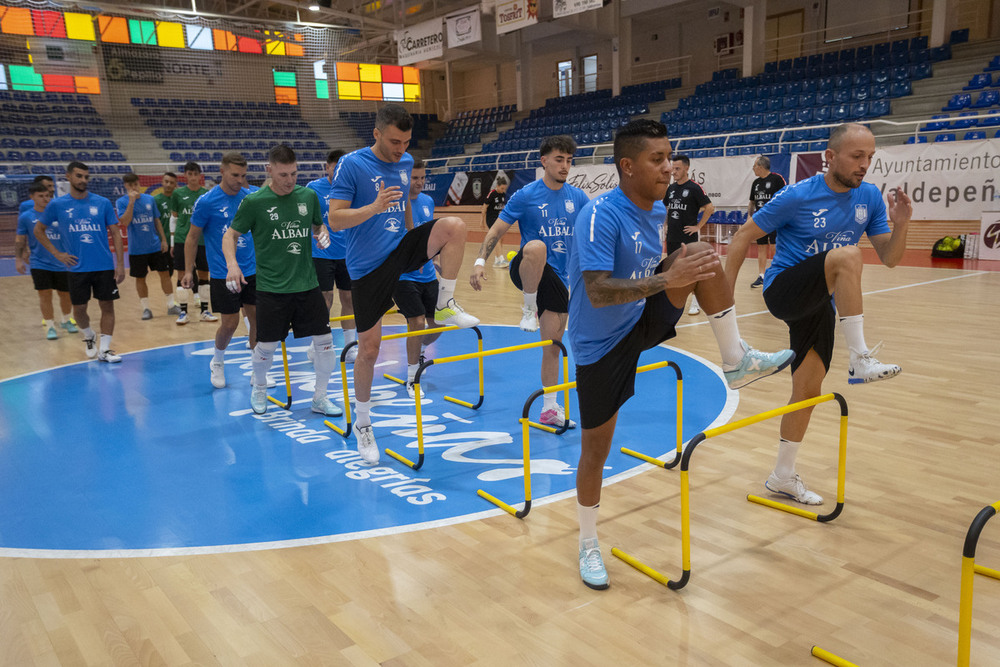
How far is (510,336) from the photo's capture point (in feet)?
28.8

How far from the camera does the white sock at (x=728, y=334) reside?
3062mm

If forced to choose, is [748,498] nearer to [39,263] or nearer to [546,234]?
[546,234]

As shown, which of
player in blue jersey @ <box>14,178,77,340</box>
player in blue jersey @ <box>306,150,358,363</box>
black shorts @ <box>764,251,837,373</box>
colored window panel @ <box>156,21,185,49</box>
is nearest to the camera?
black shorts @ <box>764,251,837,373</box>

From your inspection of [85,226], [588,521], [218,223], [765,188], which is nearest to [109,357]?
[85,226]

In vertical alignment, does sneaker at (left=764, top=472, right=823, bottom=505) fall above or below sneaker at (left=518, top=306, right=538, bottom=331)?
below

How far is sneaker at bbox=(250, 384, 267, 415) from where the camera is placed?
6.14 meters

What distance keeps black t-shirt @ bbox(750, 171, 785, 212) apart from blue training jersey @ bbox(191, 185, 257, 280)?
8050 mm

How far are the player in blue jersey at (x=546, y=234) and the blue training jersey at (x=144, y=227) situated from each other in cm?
736

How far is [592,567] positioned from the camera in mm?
3213

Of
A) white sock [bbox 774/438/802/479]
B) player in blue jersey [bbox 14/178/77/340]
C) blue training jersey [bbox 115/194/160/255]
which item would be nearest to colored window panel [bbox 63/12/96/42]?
blue training jersey [bbox 115/194/160/255]

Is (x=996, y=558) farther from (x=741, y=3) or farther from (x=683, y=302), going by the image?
(x=741, y=3)

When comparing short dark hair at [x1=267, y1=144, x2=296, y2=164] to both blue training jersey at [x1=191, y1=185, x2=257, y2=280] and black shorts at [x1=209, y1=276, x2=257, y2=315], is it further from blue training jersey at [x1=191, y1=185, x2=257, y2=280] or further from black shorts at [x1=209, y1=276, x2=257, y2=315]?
black shorts at [x1=209, y1=276, x2=257, y2=315]

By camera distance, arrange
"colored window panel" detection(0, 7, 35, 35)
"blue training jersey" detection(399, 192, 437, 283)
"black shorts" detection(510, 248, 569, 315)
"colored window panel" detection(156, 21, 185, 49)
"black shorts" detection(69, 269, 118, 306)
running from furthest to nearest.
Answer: "colored window panel" detection(156, 21, 185, 49) < "colored window panel" detection(0, 7, 35, 35) < "black shorts" detection(69, 269, 118, 306) < "blue training jersey" detection(399, 192, 437, 283) < "black shorts" detection(510, 248, 569, 315)

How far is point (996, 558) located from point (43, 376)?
8704 millimetres
